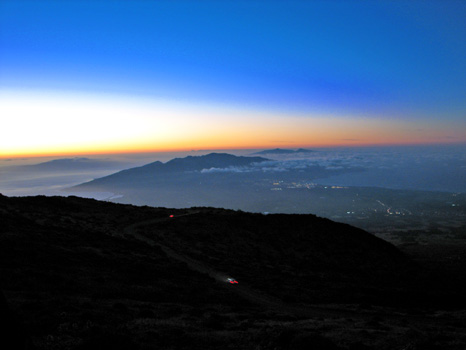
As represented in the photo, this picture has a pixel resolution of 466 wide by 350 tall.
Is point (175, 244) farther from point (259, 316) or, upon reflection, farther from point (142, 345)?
point (142, 345)

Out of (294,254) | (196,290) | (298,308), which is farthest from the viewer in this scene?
(294,254)

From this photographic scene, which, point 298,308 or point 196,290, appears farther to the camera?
point 196,290

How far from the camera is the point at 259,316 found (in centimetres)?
1678

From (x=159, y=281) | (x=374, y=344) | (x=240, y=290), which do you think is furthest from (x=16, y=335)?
(x=240, y=290)

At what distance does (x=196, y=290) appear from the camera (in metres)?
21.8

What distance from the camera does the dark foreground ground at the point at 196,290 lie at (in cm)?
1135

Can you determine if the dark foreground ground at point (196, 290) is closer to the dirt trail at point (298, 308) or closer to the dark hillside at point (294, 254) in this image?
the dirt trail at point (298, 308)

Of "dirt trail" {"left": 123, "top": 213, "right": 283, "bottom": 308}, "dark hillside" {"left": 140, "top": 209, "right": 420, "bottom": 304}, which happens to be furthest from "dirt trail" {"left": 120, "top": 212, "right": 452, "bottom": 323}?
"dark hillside" {"left": 140, "top": 209, "right": 420, "bottom": 304}

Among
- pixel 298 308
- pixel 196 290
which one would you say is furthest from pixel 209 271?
pixel 298 308

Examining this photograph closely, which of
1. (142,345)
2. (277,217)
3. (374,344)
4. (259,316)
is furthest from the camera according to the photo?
(277,217)

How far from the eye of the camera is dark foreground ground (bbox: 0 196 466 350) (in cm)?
1135

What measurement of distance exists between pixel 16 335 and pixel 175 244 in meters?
34.5

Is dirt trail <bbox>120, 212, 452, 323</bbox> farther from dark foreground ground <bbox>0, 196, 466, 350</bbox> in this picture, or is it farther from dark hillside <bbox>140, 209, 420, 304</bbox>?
dark hillside <bbox>140, 209, 420, 304</bbox>

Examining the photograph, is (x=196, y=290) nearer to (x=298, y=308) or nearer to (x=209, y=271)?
(x=298, y=308)
